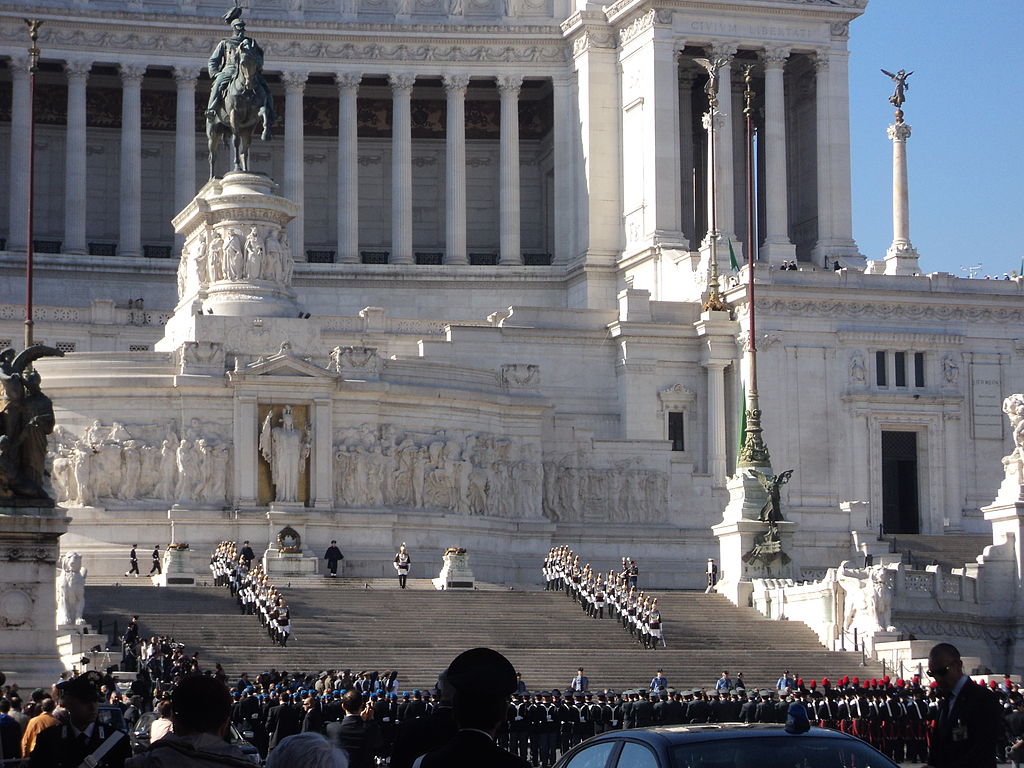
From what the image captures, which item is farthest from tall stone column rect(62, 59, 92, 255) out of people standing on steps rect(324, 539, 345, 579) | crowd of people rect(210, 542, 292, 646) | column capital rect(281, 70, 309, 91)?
people standing on steps rect(324, 539, 345, 579)

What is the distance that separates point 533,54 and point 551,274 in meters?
9.91

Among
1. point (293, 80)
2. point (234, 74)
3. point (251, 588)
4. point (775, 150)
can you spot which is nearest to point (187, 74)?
point (293, 80)

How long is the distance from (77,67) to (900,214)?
3467cm

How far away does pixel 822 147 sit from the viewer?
8425 centimetres

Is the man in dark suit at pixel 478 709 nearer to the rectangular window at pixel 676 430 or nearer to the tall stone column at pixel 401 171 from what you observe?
the rectangular window at pixel 676 430

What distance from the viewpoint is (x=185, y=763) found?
995cm

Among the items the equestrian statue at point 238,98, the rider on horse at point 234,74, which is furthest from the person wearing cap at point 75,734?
the rider on horse at point 234,74

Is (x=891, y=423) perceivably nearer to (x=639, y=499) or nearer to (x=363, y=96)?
(x=639, y=499)

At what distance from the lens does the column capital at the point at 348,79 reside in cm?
8706

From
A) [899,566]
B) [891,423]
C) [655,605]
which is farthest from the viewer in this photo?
[891,423]

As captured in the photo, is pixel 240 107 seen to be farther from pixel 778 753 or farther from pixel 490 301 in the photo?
pixel 778 753

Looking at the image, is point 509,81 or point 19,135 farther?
point 509,81

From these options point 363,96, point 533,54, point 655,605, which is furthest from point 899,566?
point 363,96

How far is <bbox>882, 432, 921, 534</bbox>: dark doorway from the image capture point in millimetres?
68625
